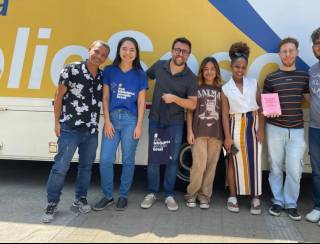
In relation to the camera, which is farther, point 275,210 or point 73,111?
point 275,210

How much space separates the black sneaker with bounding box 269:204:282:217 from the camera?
4.68m

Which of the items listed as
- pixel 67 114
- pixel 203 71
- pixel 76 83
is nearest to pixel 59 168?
pixel 67 114

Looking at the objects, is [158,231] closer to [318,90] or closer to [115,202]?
[115,202]

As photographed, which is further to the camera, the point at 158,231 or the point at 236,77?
the point at 236,77

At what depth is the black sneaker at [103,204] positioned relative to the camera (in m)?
4.68

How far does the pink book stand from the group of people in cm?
10

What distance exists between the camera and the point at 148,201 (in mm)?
4840

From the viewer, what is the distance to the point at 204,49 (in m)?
4.85

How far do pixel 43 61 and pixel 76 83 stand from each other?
3.09 ft

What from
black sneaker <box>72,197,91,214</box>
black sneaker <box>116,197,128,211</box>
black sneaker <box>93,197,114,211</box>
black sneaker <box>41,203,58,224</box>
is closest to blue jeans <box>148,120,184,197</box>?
black sneaker <box>116,197,128,211</box>

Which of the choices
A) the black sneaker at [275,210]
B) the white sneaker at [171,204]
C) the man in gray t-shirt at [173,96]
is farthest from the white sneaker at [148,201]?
the black sneaker at [275,210]

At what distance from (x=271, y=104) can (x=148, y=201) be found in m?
1.72

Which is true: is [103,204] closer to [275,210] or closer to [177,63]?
[177,63]

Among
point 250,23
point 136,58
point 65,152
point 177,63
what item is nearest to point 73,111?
point 65,152
